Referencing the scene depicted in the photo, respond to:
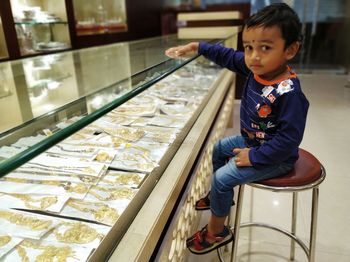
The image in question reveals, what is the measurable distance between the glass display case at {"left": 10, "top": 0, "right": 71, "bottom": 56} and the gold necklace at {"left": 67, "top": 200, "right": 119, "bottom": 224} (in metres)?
1.97

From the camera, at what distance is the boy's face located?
3.07ft

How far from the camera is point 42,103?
92 centimetres

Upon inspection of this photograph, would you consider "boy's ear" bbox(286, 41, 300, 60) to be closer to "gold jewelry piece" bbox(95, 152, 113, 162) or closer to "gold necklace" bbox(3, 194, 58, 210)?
"gold jewelry piece" bbox(95, 152, 113, 162)

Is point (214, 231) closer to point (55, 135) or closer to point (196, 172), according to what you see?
point (196, 172)

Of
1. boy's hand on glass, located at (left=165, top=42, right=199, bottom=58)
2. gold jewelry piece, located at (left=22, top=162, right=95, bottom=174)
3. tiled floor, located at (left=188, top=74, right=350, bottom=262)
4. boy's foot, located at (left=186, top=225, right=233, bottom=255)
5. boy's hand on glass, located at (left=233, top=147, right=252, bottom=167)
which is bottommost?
tiled floor, located at (left=188, top=74, right=350, bottom=262)

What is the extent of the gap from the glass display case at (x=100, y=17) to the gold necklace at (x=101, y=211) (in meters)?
2.44

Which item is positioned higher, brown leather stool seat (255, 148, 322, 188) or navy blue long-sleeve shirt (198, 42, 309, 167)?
navy blue long-sleeve shirt (198, 42, 309, 167)

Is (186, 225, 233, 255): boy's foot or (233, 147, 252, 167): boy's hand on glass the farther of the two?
(186, 225, 233, 255): boy's foot

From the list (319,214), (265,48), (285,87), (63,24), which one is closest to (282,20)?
(265,48)

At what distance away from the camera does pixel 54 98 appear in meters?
0.96

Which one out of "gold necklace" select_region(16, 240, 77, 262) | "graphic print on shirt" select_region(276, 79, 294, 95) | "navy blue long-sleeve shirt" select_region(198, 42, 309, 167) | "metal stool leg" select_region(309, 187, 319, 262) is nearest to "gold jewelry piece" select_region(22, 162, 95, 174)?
"gold necklace" select_region(16, 240, 77, 262)

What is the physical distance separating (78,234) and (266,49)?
0.80 metres

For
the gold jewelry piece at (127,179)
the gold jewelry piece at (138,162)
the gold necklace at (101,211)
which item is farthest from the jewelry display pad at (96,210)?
the gold jewelry piece at (138,162)

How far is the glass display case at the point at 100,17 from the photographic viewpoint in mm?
3162
